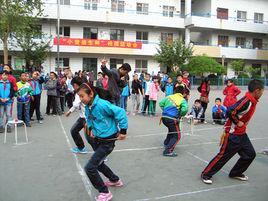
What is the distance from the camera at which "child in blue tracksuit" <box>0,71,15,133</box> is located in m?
9.20

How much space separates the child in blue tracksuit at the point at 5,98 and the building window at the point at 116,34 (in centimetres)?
Result: 2765

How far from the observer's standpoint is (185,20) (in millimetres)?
37469

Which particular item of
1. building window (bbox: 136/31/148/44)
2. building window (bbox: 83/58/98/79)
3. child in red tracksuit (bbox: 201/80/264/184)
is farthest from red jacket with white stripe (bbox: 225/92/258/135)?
building window (bbox: 136/31/148/44)

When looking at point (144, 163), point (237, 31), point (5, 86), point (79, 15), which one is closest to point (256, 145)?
point (144, 163)

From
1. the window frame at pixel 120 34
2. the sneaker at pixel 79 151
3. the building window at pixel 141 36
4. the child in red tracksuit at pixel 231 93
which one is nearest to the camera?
the sneaker at pixel 79 151

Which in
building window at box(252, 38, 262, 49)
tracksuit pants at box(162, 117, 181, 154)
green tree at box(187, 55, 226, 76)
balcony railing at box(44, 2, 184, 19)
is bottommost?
tracksuit pants at box(162, 117, 181, 154)

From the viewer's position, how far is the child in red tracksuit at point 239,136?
16.5ft

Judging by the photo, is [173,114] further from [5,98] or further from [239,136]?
[5,98]

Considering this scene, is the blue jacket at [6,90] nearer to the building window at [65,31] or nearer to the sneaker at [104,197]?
the sneaker at [104,197]

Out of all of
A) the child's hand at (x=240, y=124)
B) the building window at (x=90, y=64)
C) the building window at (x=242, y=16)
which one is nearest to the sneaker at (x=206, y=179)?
the child's hand at (x=240, y=124)

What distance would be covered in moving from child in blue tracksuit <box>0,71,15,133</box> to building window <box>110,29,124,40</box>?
27651 millimetres

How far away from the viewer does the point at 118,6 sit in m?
36.6

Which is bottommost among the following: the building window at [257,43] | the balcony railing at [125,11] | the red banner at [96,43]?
the red banner at [96,43]

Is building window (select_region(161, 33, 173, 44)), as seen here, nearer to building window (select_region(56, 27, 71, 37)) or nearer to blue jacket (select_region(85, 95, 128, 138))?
building window (select_region(56, 27, 71, 37))
